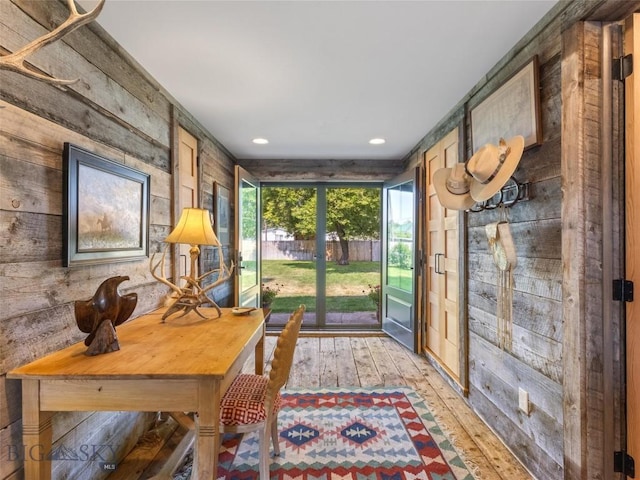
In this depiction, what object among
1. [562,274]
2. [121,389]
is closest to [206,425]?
[121,389]

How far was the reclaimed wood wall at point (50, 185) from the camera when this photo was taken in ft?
3.89

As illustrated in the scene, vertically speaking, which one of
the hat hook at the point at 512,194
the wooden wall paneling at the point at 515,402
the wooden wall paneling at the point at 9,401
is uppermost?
the hat hook at the point at 512,194

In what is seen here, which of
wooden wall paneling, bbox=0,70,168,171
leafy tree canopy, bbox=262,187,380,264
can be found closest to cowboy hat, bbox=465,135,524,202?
wooden wall paneling, bbox=0,70,168,171

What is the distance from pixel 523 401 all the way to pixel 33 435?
218 cm

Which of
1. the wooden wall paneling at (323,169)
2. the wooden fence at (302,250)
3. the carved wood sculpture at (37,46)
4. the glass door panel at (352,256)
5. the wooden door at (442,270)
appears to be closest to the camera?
the carved wood sculpture at (37,46)

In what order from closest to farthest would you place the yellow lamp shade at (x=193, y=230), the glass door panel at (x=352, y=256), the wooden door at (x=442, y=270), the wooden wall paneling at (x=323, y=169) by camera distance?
the yellow lamp shade at (x=193, y=230) < the wooden door at (x=442, y=270) < the wooden wall paneling at (x=323, y=169) < the glass door panel at (x=352, y=256)

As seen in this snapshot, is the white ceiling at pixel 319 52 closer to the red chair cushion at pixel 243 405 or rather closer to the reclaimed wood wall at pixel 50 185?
the reclaimed wood wall at pixel 50 185

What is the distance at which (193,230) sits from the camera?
202 centimetres

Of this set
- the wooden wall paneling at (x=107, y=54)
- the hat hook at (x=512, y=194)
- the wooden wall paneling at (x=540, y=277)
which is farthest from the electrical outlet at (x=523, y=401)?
the wooden wall paneling at (x=107, y=54)

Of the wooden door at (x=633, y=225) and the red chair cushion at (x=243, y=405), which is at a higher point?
the wooden door at (x=633, y=225)

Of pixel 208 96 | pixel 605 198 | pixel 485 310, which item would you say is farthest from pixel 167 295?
pixel 605 198

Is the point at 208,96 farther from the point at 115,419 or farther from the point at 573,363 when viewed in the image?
the point at 573,363

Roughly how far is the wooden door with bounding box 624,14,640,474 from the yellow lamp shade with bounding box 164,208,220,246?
81.0 inches

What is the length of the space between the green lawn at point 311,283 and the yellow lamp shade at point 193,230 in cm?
280
